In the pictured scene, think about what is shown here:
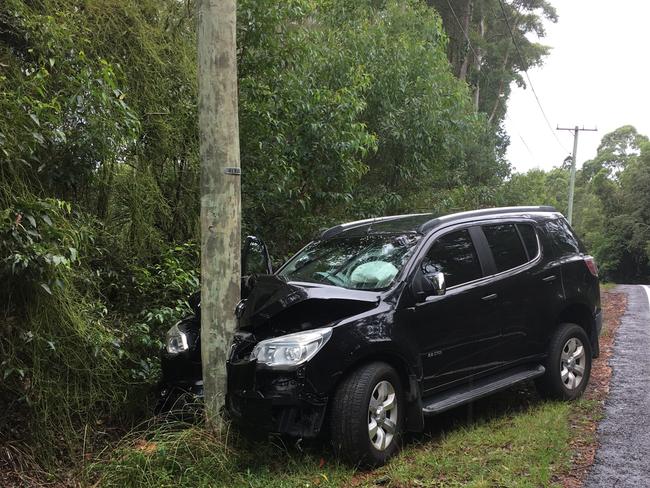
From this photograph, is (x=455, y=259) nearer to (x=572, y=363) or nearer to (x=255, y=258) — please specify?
(x=572, y=363)

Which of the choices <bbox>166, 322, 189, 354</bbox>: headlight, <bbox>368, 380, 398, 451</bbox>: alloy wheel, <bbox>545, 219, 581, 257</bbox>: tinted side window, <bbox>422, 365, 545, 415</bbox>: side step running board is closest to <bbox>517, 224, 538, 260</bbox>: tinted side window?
<bbox>545, 219, 581, 257</bbox>: tinted side window

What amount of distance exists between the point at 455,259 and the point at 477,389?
113cm

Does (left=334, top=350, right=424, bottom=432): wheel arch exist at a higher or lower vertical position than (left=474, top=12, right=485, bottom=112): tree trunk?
lower

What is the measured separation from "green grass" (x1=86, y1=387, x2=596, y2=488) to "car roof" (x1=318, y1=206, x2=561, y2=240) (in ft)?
5.93

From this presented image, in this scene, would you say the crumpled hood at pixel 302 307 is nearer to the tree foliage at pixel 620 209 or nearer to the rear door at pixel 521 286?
the rear door at pixel 521 286

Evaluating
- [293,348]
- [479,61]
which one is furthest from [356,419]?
[479,61]

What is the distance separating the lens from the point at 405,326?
180 inches

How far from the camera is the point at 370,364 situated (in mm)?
4359

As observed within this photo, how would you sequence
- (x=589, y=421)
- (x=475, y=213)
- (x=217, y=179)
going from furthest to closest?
(x=475, y=213) → (x=589, y=421) → (x=217, y=179)

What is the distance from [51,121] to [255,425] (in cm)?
289

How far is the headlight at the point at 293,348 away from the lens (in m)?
4.11

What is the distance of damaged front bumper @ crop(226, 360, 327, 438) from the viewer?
4059 millimetres

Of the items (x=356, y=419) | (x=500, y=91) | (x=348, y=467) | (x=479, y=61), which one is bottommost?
(x=348, y=467)

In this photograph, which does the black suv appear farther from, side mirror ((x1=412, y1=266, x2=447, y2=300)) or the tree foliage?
the tree foliage
